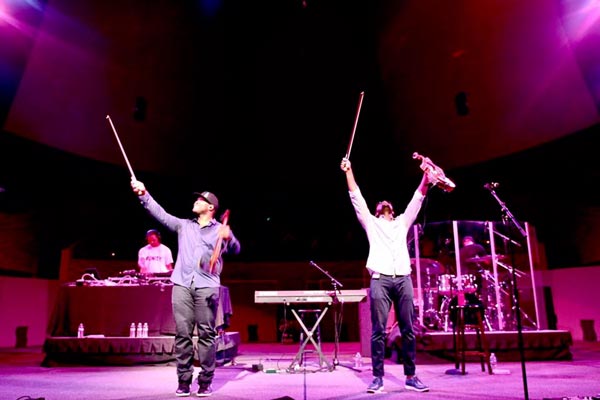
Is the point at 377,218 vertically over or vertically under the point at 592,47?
under

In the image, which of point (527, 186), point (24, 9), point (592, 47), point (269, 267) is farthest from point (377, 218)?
point (269, 267)

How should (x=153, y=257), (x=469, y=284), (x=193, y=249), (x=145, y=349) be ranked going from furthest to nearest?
(x=153, y=257) < (x=145, y=349) < (x=469, y=284) < (x=193, y=249)

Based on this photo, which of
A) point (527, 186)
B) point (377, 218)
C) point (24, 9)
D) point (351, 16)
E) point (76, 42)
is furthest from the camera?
point (527, 186)

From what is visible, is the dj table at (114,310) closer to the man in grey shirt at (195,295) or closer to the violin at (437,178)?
the man in grey shirt at (195,295)

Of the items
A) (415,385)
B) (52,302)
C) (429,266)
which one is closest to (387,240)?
(415,385)

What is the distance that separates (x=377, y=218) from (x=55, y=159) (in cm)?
796

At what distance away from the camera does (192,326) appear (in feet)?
14.1

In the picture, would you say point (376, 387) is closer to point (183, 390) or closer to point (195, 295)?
point (183, 390)

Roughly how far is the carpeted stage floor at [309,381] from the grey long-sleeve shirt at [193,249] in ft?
3.25

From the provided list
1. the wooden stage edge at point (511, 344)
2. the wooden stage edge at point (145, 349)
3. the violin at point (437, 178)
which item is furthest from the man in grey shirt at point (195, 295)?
the wooden stage edge at point (511, 344)

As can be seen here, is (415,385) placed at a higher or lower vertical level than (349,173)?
lower

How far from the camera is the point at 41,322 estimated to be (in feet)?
38.3

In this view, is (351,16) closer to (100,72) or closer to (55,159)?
(100,72)

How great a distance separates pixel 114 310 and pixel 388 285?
4.55 metres
